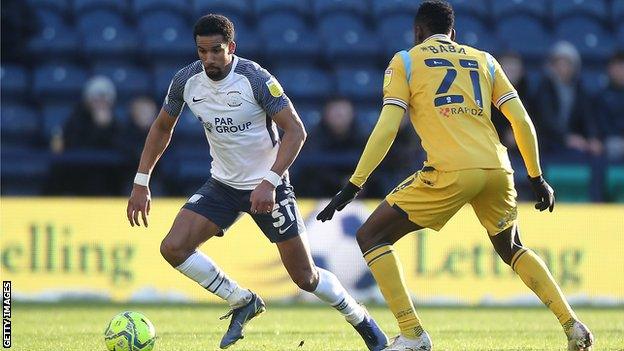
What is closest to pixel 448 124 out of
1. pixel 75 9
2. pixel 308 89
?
pixel 308 89

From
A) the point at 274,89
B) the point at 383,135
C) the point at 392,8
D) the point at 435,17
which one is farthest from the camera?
the point at 392,8

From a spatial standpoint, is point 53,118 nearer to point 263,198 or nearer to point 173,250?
point 173,250

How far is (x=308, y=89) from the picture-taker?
1595 cm

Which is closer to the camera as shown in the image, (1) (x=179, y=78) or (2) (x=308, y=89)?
(1) (x=179, y=78)

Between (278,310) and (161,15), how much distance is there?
6.40m

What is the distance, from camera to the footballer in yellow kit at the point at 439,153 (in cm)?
732

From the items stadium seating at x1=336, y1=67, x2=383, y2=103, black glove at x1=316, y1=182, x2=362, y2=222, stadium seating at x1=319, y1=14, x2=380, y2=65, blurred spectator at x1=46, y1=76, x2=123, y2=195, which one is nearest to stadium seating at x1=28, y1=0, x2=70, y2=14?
blurred spectator at x1=46, y1=76, x2=123, y2=195

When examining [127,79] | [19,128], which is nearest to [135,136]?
[19,128]

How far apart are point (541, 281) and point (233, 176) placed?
7.03 feet

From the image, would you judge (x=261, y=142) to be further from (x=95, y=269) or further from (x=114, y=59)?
(x=114, y=59)

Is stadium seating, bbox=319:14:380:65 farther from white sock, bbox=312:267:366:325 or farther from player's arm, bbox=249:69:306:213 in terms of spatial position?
white sock, bbox=312:267:366:325

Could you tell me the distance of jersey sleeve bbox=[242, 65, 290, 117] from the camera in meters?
7.86

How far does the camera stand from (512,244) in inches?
305

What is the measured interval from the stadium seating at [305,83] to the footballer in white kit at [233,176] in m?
7.63
